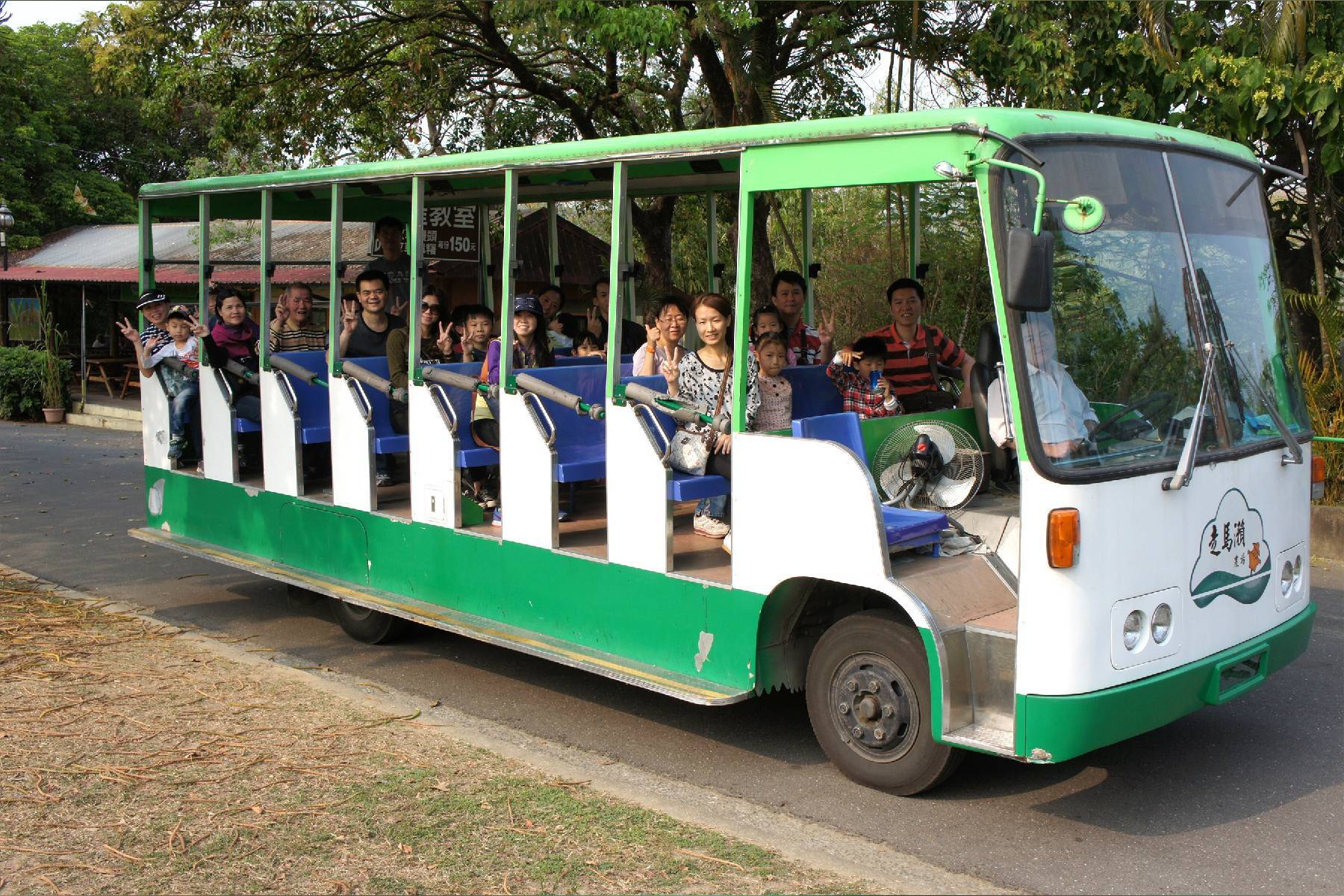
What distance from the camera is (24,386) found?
70.6 ft

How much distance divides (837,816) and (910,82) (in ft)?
27.8

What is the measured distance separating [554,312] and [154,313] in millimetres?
2649

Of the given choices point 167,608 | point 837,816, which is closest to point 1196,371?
point 837,816

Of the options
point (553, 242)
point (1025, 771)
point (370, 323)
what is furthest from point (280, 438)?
point (1025, 771)

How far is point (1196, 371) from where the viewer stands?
15.6 ft

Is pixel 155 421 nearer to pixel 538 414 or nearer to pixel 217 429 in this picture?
pixel 217 429

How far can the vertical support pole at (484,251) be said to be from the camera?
939 centimetres

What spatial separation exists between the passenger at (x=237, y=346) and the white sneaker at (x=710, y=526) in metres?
3.26

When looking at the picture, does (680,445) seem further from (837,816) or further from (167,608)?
(167,608)

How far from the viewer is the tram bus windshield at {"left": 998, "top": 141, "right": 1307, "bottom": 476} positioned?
4.35 metres

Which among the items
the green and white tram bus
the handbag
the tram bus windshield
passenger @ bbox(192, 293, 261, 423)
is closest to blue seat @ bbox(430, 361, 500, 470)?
the green and white tram bus

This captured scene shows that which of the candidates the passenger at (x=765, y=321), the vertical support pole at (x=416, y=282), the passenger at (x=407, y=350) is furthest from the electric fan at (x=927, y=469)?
the passenger at (x=407, y=350)

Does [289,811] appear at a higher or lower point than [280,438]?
lower

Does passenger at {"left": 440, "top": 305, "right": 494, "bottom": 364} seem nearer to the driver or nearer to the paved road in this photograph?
the paved road
